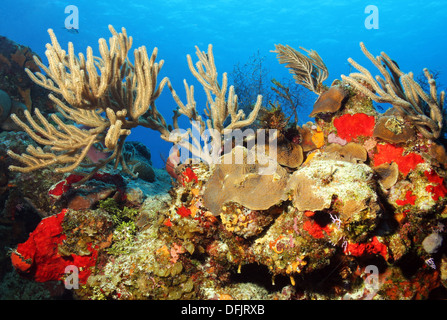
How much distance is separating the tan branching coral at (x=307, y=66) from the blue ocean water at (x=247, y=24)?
3160 centimetres

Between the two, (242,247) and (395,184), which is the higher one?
(395,184)

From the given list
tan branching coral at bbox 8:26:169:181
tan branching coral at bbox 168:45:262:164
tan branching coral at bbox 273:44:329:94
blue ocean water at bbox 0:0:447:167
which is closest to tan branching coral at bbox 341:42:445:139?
tan branching coral at bbox 273:44:329:94

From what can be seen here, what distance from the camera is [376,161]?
313 cm

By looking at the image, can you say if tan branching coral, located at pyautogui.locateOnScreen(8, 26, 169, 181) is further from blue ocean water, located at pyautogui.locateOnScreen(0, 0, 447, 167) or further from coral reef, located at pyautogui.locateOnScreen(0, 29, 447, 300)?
blue ocean water, located at pyautogui.locateOnScreen(0, 0, 447, 167)

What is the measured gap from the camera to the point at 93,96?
10.7 feet

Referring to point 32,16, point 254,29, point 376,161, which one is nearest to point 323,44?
point 254,29

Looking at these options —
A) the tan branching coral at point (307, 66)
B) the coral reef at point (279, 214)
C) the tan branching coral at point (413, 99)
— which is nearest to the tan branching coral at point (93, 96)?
the coral reef at point (279, 214)

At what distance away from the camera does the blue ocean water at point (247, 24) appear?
41625mm

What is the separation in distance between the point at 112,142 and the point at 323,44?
228ft

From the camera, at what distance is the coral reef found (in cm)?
242

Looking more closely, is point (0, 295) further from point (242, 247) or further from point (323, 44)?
point (323, 44)

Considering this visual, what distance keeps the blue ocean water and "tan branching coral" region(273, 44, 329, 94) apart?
31.6 metres

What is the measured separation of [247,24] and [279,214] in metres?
59.8

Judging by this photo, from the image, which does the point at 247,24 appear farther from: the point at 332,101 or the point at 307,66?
the point at 332,101
